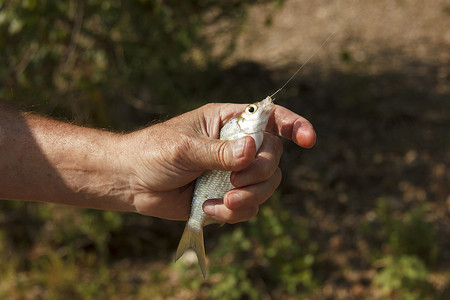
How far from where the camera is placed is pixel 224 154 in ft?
7.06

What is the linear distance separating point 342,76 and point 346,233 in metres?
2.52

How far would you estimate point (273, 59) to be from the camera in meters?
7.04

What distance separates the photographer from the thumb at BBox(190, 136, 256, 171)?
6.89 ft

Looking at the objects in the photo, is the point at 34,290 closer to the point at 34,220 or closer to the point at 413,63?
the point at 34,220

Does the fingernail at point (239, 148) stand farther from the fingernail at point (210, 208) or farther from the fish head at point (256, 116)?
the fingernail at point (210, 208)

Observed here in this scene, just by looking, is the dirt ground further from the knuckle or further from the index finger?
the knuckle

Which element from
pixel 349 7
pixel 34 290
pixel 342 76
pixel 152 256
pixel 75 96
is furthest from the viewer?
pixel 349 7

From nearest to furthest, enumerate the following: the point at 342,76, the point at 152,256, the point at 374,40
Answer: the point at 152,256
the point at 342,76
the point at 374,40

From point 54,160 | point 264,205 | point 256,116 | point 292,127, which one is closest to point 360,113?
point 264,205

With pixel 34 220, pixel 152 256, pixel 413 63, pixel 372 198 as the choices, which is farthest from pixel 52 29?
pixel 413 63

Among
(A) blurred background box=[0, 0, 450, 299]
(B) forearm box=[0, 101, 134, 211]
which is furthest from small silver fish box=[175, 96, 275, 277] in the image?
(A) blurred background box=[0, 0, 450, 299]

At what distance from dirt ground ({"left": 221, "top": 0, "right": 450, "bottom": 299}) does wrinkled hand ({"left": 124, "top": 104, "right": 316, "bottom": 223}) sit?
184 centimetres

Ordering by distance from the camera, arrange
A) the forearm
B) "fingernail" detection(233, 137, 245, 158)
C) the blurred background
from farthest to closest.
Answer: the blurred background → the forearm → "fingernail" detection(233, 137, 245, 158)

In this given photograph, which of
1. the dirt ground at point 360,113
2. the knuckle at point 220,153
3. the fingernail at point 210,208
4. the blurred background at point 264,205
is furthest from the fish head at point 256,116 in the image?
the dirt ground at point 360,113
